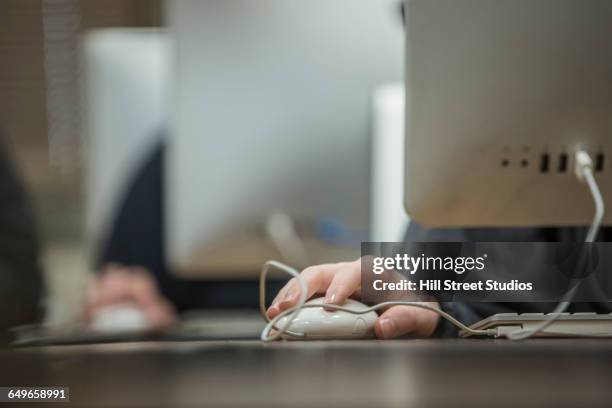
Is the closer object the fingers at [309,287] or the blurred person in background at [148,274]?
the fingers at [309,287]

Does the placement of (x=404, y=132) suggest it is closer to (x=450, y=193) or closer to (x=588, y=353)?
(x=450, y=193)

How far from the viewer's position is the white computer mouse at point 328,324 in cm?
62

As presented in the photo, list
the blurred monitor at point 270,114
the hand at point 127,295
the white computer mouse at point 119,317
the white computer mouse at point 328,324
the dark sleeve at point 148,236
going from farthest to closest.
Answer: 1. the dark sleeve at point 148,236
2. the hand at point 127,295
3. the white computer mouse at point 119,317
4. the blurred monitor at point 270,114
5. the white computer mouse at point 328,324

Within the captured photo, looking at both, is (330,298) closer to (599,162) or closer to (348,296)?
(348,296)

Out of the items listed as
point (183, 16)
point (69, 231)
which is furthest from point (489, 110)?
point (69, 231)

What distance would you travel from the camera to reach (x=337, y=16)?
3.59 ft

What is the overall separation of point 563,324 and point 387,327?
0.48 ft

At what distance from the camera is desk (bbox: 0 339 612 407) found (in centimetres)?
45

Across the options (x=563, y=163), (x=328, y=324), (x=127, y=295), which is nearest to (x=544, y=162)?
(x=563, y=163)

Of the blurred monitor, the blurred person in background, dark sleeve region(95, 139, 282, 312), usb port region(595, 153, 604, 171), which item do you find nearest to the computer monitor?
usb port region(595, 153, 604, 171)

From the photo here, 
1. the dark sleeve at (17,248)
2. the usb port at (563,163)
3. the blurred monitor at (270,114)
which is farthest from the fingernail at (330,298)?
the dark sleeve at (17,248)

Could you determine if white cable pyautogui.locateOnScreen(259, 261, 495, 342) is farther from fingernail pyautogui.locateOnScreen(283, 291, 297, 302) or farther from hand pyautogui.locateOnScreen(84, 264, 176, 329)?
hand pyautogui.locateOnScreen(84, 264, 176, 329)

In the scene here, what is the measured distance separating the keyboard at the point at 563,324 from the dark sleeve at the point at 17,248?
0.74 metres

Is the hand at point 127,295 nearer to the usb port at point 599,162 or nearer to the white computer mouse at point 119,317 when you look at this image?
the white computer mouse at point 119,317
